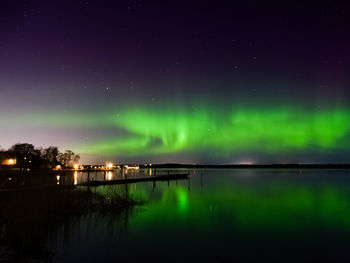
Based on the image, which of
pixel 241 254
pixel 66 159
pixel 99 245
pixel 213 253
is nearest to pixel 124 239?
pixel 99 245

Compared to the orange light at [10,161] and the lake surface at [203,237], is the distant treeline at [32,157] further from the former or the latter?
the lake surface at [203,237]

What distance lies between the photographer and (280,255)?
17891mm

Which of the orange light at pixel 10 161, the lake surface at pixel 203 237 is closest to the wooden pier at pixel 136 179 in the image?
the lake surface at pixel 203 237

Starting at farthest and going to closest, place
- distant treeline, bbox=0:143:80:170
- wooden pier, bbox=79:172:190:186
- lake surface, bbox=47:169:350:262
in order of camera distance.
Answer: distant treeline, bbox=0:143:80:170
wooden pier, bbox=79:172:190:186
lake surface, bbox=47:169:350:262

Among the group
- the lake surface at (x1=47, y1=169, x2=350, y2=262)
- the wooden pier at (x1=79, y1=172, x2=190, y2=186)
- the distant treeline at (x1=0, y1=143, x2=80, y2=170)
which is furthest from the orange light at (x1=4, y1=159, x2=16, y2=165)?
the lake surface at (x1=47, y1=169, x2=350, y2=262)

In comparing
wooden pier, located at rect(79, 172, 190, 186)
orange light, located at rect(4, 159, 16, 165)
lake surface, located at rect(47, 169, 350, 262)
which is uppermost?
orange light, located at rect(4, 159, 16, 165)

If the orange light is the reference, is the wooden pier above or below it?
below

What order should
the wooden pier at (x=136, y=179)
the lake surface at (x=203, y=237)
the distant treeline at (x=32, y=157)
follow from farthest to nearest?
the distant treeline at (x=32, y=157) < the wooden pier at (x=136, y=179) < the lake surface at (x=203, y=237)

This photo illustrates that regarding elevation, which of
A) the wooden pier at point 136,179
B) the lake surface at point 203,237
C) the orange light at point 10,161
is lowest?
the lake surface at point 203,237

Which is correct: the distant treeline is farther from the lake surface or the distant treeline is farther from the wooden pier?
the lake surface

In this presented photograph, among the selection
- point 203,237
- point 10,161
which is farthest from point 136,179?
point 10,161

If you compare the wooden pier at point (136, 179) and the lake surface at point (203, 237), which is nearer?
the lake surface at point (203, 237)

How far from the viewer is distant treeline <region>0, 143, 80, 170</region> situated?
85475mm

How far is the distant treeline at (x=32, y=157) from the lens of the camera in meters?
85.5
